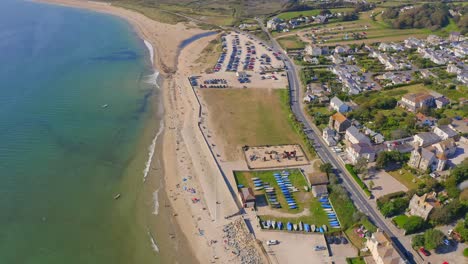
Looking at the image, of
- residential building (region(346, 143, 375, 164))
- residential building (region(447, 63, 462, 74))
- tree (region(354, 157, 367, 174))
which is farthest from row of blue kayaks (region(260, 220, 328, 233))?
residential building (region(447, 63, 462, 74))

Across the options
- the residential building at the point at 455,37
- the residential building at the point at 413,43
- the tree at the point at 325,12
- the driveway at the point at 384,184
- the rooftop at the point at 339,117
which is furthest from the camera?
the tree at the point at 325,12

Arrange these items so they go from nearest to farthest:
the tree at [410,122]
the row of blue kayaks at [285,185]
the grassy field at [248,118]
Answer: the row of blue kayaks at [285,185] → the grassy field at [248,118] → the tree at [410,122]

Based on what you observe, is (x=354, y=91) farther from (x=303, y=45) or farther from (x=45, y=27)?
(x=45, y=27)

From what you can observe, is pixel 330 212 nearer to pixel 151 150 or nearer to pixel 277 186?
pixel 277 186

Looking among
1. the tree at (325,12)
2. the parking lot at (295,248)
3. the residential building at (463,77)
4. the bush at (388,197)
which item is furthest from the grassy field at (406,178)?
the tree at (325,12)

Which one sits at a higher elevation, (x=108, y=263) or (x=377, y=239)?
(x=377, y=239)

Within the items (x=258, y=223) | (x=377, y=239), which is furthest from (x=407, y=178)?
(x=258, y=223)

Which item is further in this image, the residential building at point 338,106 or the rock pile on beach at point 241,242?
the residential building at point 338,106

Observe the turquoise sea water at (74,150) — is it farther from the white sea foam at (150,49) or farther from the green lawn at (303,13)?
the green lawn at (303,13)
